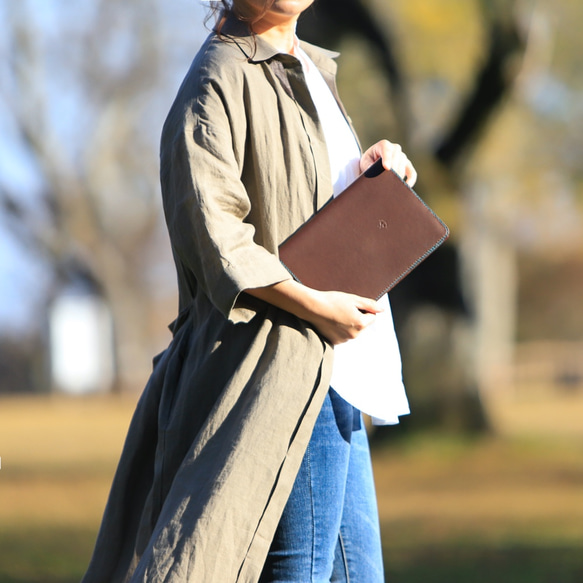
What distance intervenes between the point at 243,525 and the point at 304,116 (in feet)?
2.56

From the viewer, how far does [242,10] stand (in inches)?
76.0

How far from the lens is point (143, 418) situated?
1.92m

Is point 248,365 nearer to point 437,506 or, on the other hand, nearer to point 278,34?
point 278,34

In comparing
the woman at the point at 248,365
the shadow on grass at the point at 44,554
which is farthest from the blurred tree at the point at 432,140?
the woman at the point at 248,365

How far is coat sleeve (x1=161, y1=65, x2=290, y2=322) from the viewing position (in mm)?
1717

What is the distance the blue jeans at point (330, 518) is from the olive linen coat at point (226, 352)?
0.28ft

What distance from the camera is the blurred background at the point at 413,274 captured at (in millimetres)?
6312

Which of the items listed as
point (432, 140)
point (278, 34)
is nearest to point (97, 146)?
point (432, 140)

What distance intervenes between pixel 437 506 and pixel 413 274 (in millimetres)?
2395

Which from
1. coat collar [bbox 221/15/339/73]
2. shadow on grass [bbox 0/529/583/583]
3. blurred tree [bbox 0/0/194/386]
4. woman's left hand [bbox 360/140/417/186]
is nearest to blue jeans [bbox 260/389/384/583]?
woman's left hand [bbox 360/140/417/186]

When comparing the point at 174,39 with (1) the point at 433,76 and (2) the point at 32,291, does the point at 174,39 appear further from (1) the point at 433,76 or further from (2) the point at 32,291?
(2) the point at 32,291

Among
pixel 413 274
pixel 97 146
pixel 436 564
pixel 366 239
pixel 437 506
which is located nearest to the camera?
pixel 366 239

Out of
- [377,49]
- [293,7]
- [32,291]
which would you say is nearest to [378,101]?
[377,49]

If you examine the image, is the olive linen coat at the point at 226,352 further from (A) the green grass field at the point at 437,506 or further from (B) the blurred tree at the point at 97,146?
(B) the blurred tree at the point at 97,146
